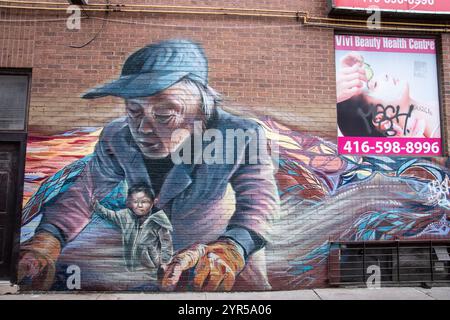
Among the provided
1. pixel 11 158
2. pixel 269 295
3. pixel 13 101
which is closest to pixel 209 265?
pixel 269 295

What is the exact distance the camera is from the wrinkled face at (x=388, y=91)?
23.1 feet

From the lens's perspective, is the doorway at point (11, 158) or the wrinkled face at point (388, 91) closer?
the doorway at point (11, 158)

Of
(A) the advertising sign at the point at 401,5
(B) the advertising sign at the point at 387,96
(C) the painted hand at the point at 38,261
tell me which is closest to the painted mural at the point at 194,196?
(C) the painted hand at the point at 38,261

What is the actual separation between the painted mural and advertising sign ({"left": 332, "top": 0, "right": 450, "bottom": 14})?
230cm

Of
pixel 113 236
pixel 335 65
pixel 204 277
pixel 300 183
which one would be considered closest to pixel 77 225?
pixel 113 236

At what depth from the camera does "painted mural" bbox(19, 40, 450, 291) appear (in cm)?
629

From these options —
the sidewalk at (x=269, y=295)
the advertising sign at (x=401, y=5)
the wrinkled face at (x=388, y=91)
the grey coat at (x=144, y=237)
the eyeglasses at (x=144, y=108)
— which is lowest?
the sidewalk at (x=269, y=295)

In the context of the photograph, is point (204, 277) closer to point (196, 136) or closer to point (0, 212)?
point (196, 136)

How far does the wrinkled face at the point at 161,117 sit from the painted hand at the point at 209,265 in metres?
1.62

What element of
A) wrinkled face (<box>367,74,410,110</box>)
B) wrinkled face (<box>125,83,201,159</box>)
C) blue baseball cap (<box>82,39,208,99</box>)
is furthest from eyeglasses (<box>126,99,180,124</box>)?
wrinkled face (<box>367,74,410,110</box>)

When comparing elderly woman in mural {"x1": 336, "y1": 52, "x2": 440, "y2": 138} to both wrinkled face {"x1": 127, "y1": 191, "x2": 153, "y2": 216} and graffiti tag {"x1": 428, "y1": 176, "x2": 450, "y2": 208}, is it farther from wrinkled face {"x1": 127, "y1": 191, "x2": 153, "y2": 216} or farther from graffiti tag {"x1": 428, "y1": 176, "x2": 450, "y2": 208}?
wrinkled face {"x1": 127, "y1": 191, "x2": 153, "y2": 216}

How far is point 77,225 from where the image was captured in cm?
632
